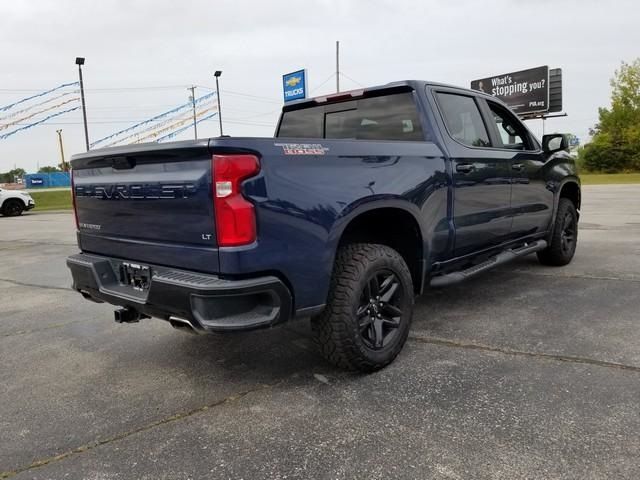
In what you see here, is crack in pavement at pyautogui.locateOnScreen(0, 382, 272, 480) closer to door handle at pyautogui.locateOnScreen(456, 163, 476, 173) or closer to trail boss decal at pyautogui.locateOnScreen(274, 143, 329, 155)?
trail boss decal at pyautogui.locateOnScreen(274, 143, 329, 155)

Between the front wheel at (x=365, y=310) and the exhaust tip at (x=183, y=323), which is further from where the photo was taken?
the front wheel at (x=365, y=310)

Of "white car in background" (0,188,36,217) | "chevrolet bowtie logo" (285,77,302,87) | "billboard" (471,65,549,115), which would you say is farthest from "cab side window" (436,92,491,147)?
"billboard" (471,65,549,115)

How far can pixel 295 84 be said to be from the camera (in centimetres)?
3281

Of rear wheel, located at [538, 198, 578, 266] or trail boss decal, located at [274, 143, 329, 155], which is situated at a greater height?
trail boss decal, located at [274, 143, 329, 155]

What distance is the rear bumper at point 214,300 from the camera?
248cm

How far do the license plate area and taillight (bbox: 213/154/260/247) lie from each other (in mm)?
687

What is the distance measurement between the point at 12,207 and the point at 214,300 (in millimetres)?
20752

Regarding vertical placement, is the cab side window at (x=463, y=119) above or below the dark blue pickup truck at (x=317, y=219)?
above

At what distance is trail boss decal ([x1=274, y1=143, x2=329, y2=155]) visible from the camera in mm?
2634

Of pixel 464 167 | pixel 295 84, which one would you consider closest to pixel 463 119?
pixel 464 167

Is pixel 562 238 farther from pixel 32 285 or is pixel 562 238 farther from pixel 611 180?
pixel 611 180

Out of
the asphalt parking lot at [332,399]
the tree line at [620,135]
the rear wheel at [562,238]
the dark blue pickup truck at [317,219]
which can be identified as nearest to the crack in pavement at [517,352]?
the asphalt parking lot at [332,399]

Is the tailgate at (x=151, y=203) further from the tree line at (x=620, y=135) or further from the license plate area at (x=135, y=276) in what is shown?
the tree line at (x=620, y=135)

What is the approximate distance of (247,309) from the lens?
2580 millimetres
